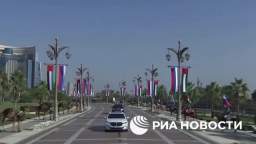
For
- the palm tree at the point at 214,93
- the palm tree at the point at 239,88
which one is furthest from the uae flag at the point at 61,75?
the palm tree at the point at 214,93

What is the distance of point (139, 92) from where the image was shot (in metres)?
110

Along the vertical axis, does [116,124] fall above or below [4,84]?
below

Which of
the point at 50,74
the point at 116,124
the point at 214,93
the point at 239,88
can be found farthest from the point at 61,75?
the point at 214,93

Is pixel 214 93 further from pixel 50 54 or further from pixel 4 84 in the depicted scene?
pixel 50 54

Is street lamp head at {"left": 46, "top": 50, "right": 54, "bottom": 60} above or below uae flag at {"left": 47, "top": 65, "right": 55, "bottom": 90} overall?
above

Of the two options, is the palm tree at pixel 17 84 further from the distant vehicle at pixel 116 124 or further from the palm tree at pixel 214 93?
the distant vehicle at pixel 116 124

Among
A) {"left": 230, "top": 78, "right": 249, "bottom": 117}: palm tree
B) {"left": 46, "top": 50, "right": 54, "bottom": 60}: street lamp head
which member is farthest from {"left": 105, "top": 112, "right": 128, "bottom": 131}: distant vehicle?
{"left": 230, "top": 78, "right": 249, "bottom": 117}: palm tree

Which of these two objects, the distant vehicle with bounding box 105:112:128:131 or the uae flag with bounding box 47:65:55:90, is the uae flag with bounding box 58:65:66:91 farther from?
the distant vehicle with bounding box 105:112:128:131

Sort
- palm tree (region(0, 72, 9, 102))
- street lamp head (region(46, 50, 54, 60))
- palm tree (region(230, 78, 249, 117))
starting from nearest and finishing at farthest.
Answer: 1. street lamp head (region(46, 50, 54, 60))
2. palm tree (region(230, 78, 249, 117))
3. palm tree (region(0, 72, 9, 102))

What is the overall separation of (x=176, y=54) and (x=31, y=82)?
146 metres

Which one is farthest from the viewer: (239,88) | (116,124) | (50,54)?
(239,88)

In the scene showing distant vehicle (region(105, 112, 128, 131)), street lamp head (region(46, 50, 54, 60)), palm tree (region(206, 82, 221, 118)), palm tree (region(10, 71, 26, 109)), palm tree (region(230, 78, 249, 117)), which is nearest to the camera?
distant vehicle (region(105, 112, 128, 131))

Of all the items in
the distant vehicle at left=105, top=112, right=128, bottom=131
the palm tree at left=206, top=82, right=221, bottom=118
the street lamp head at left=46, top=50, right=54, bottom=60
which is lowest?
the distant vehicle at left=105, top=112, right=128, bottom=131

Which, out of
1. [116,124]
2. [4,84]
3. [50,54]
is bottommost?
[116,124]
